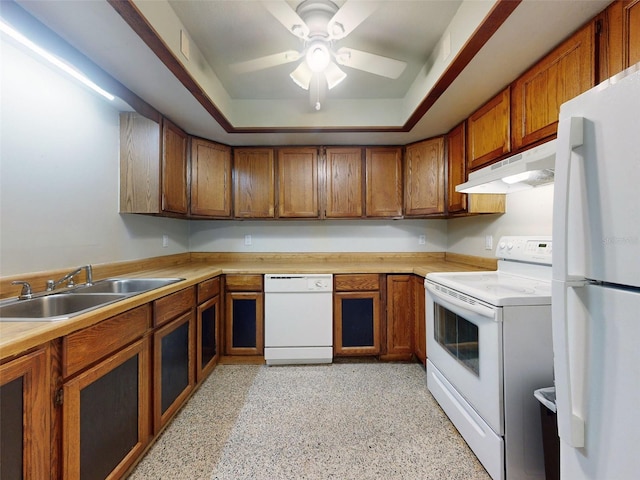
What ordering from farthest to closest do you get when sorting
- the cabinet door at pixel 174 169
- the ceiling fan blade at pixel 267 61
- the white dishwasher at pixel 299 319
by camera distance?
1. the white dishwasher at pixel 299 319
2. the cabinet door at pixel 174 169
3. the ceiling fan blade at pixel 267 61

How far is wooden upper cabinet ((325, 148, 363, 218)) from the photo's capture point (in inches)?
111

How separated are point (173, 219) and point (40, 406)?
2.11 meters

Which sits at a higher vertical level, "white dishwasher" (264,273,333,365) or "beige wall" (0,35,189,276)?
"beige wall" (0,35,189,276)

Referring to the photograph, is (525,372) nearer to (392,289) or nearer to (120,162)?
(392,289)

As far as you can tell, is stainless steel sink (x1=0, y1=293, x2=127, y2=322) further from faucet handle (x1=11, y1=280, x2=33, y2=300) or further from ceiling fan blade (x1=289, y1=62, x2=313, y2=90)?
ceiling fan blade (x1=289, y1=62, x2=313, y2=90)

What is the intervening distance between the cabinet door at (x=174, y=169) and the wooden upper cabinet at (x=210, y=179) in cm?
9

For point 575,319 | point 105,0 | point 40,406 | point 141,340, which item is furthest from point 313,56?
point 40,406

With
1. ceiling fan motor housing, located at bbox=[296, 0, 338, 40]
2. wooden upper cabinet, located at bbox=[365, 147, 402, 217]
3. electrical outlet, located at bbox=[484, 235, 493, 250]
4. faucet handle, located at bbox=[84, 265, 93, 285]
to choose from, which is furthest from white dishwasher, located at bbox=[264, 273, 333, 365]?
ceiling fan motor housing, located at bbox=[296, 0, 338, 40]

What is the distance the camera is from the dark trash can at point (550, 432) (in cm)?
107

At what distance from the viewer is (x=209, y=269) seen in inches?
95.2

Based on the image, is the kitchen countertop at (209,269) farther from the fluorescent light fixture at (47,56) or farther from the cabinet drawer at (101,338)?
the fluorescent light fixture at (47,56)

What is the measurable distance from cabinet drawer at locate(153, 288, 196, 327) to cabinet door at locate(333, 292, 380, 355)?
1.20 meters

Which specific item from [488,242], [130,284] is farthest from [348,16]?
[130,284]

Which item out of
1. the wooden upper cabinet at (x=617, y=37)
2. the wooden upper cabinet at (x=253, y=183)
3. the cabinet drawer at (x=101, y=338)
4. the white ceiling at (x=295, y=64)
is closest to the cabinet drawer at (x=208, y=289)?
the cabinet drawer at (x=101, y=338)
